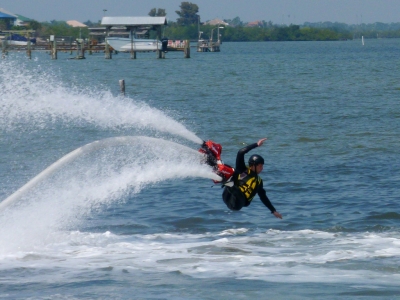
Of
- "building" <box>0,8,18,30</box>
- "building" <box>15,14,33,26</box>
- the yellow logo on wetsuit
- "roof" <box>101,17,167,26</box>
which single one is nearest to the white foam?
the yellow logo on wetsuit

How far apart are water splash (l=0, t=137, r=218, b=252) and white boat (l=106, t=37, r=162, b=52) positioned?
73.9 metres

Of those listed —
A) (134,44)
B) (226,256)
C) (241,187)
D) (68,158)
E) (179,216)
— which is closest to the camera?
(68,158)

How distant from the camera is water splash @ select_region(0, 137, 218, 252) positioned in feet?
40.4

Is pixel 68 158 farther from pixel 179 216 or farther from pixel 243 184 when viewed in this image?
pixel 179 216

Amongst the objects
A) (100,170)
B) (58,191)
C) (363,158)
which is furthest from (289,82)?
(58,191)

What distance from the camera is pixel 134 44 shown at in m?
93.6

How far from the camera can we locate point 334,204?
16156 millimetres

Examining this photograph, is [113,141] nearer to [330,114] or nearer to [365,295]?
[365,295]

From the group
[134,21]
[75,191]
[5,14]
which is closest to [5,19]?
[5,14]

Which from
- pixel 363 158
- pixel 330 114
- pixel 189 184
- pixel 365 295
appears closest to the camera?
pixel 365 295

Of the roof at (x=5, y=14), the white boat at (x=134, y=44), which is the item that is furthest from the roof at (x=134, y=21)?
the roof at (x=5, y=14)

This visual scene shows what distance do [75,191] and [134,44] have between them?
80.3m

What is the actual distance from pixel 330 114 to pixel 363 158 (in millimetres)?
11605

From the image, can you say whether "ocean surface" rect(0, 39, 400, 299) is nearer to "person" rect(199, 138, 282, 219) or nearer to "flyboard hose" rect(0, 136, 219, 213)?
"flyboard hose" rect(0, 136, 219, 213)
